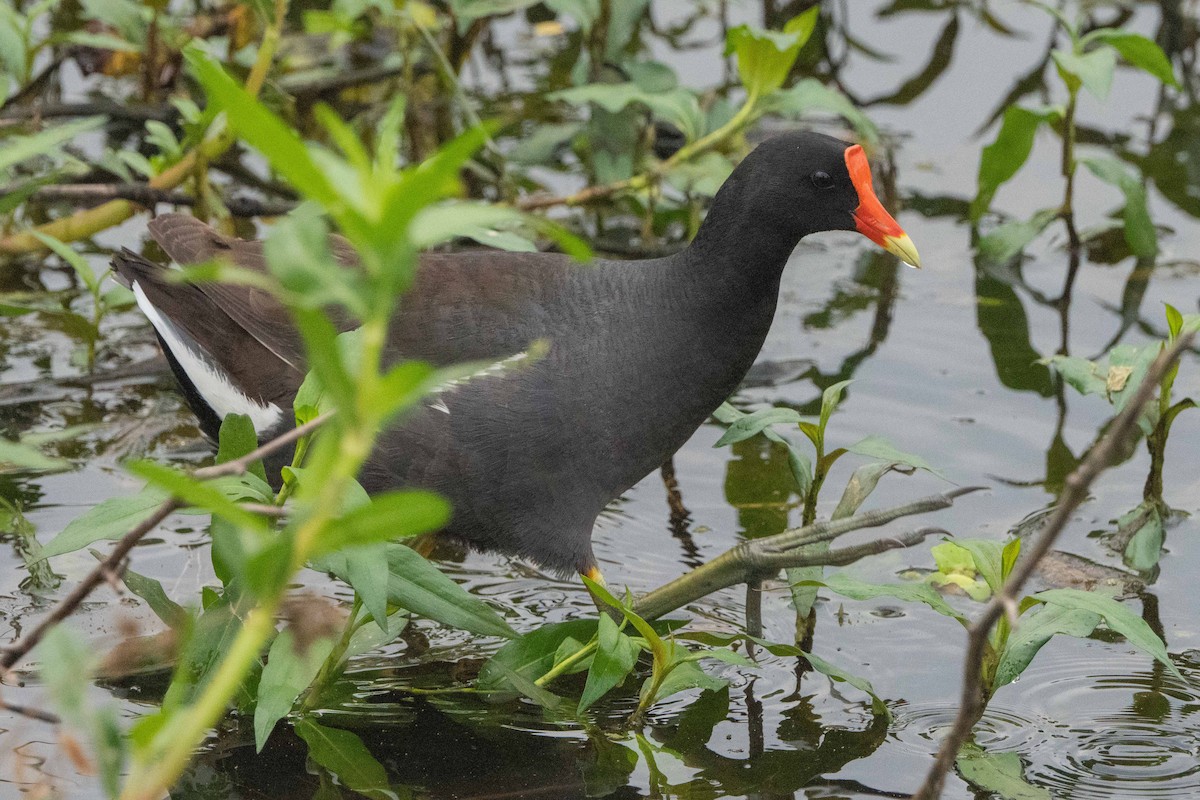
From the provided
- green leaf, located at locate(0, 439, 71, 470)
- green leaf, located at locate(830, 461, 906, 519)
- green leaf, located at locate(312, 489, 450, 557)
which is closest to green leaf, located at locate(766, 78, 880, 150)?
green leaf, located at locate(830, 461, 906, 519)

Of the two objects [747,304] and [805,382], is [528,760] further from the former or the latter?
[805,382]

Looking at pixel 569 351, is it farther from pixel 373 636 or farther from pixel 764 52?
pixel 764 52

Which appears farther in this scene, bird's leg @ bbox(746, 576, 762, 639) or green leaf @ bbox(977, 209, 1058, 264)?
green leaf @ bbox(977, 209, 1058, 264)

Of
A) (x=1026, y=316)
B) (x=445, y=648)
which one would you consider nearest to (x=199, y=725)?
(x=445, y=648)

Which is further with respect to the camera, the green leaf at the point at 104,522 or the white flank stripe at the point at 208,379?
the white flank stripe at the point at 208,379

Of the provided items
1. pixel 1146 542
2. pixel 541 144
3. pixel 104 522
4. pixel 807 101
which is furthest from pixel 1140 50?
pixel 104 522

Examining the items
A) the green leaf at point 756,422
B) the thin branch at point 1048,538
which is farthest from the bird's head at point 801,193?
the thin branch at point 1048,538

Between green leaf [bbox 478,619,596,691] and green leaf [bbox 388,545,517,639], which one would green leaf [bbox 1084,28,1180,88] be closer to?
green leaf [bbox 478,619,596,691]

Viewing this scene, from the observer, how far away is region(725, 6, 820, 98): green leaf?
13.0 feet

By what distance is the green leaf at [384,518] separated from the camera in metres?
1.32

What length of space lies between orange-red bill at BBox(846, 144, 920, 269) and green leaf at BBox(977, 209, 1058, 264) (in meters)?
→ 1.43

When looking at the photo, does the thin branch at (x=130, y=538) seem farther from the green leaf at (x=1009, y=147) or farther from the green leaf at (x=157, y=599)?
the green leaf at (x=1009, y=147)

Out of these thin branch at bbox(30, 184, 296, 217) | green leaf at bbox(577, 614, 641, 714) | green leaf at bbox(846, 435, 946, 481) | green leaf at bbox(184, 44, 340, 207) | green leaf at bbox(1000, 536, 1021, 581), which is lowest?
green leaf at bbox(577, 614, 641, 714)

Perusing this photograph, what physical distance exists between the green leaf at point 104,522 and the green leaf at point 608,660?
0.74 meters
